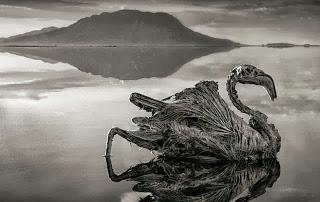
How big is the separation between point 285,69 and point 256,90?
3.06ft

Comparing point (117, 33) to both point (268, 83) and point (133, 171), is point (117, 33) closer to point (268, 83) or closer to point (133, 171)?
point (268, 83)

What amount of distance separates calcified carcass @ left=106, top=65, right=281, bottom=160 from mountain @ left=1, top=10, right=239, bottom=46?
3.83 metres

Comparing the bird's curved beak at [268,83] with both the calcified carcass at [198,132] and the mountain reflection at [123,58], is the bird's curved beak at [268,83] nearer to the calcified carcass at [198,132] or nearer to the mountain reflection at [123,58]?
the calcified carcass at [198,132]

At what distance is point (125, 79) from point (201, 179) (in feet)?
8.70

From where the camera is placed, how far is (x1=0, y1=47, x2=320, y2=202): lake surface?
77.9 inches

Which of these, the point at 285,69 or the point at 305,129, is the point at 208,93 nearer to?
the point at 305,129

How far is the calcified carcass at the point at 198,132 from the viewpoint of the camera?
2207 mm

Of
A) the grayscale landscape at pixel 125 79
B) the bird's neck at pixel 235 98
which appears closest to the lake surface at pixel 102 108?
the grayscale landscape at pixel 125 79

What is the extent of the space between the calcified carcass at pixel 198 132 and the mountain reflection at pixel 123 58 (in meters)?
2.40

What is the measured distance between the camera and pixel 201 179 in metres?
2.03

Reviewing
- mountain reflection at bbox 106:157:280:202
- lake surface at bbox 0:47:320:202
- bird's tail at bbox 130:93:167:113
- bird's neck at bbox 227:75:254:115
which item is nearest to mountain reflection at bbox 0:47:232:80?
lake surface at bbox 0:47:320:202

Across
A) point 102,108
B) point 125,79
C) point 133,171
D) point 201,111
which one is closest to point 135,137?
point 133,171

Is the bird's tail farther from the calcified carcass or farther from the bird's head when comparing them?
the bird's head

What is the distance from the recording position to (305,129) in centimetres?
288
